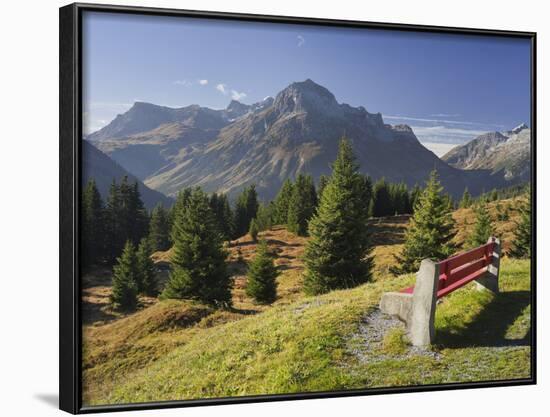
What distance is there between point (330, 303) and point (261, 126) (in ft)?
7.65

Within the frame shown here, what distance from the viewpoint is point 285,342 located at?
10164 millimetres

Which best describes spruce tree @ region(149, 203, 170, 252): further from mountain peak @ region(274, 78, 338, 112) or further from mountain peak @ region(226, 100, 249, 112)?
mountain peak @ region(274, 78, 338, 112)

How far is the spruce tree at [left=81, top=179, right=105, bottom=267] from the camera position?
9.33m

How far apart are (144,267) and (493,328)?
451 centimetres

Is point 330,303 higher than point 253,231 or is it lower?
lower

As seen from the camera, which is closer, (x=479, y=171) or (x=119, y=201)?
(x=119, y=201)

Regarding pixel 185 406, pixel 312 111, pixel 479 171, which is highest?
pixel 312 111

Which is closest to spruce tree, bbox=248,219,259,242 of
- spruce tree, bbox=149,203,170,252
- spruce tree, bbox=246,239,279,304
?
spruce tree, bbox=246,239,279,304

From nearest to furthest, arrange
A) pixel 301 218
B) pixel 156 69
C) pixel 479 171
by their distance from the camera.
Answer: pixel 156 69, pixel 301 218, pixel 479 171

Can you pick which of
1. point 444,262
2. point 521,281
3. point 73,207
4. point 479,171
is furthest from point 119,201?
point 521,281

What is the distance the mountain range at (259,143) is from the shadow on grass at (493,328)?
193 cm

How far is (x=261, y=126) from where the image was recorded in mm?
10648

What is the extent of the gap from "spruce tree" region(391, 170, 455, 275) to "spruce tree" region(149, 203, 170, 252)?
3197 mm

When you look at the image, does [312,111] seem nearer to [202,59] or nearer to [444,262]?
[202,59]
